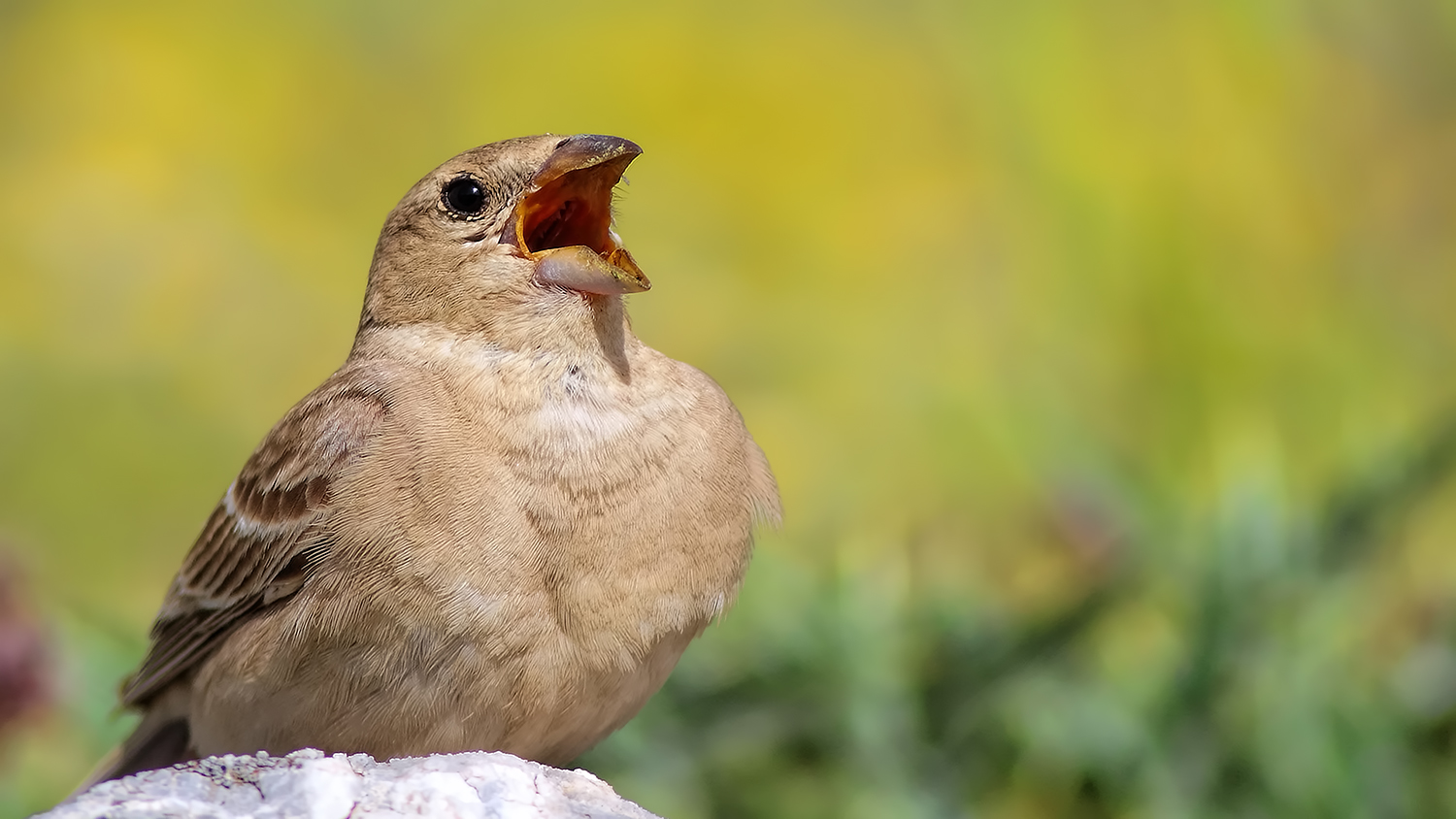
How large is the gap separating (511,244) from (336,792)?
1.34 meters

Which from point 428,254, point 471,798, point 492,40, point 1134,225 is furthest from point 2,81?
point 471,798

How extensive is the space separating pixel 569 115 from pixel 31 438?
278cm

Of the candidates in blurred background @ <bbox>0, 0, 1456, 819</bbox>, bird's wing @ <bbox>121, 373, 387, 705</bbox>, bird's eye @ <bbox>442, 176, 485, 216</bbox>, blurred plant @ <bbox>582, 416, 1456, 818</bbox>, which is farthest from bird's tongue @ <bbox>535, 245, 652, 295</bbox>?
blurred background @ <bbox>0, 0, 1456, 819</bbox>

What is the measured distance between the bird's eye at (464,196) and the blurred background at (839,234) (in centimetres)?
296

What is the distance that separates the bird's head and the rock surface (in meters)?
0.99

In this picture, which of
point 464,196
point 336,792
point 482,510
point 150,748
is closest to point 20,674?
point 150,748

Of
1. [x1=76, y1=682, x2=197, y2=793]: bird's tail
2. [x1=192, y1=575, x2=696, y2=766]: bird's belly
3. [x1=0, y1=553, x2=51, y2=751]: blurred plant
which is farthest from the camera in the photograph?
[x1=0, y1=553, x2=51, y2=751]: blurred plant

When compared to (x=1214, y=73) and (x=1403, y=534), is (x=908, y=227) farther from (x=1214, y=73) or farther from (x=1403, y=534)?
(x=1403, y=534)

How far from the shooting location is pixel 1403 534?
579 centimetres

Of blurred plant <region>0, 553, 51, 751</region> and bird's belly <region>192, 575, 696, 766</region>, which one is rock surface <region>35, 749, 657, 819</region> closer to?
bird's belly <region>192, 575, 696, 766</region>

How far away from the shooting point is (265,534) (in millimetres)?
3186

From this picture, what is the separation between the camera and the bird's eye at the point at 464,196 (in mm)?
3242

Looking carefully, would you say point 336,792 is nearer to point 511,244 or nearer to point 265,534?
point 265,534

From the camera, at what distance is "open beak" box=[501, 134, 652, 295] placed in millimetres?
3002
